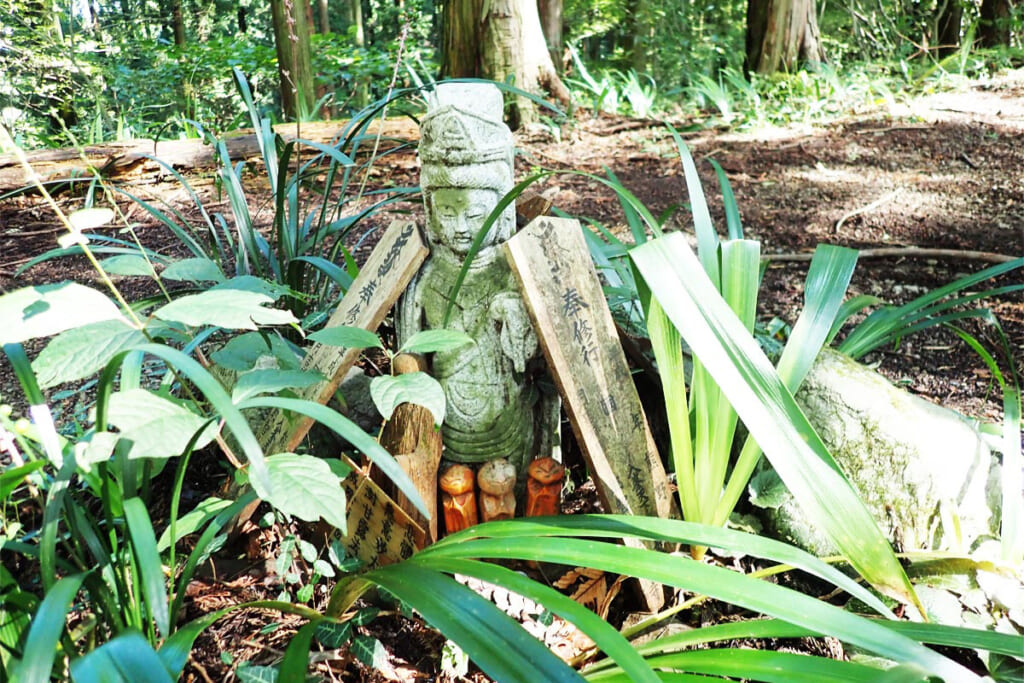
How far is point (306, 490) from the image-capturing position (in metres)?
0.90

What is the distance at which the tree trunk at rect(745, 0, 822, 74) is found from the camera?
5539 millimetres

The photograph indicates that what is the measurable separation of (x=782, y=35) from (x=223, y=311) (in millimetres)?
5793

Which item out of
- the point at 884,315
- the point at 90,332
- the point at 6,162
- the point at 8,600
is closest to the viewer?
the point at 90,332

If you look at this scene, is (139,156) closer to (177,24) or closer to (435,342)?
(435,342)

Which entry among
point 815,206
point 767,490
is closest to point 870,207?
point 815,206

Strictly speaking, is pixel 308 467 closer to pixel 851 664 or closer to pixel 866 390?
pixel 851 664

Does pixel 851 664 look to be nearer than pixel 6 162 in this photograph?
Yes

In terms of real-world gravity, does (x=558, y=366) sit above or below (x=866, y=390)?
above

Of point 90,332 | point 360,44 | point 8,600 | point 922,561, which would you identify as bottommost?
point 922,561

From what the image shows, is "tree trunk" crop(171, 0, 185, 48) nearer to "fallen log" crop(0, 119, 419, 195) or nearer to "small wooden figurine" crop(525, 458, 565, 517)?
"fallen log" crop(0, 119, 419, 195)

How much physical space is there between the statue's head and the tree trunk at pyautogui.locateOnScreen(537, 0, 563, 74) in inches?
199

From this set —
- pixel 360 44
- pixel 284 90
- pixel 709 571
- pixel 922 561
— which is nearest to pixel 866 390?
pixel 922 561

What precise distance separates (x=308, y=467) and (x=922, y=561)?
53.6 inches

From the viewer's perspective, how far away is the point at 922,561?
157cm
